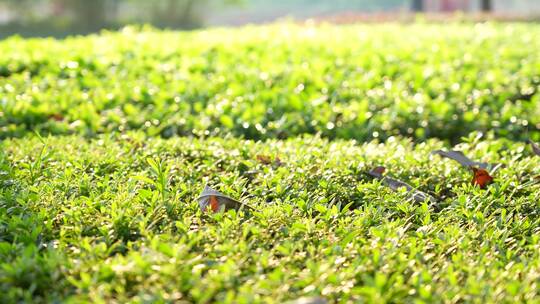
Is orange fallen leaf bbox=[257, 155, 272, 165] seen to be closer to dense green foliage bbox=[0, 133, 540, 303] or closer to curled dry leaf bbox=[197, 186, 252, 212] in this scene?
dense green foliage bbox=[0, 133, 540, 303]

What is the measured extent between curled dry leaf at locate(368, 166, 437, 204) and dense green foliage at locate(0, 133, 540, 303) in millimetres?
49

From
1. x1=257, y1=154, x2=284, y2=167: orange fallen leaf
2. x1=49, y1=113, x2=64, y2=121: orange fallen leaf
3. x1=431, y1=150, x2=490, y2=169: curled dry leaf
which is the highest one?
x1=49, y1=113, x2=64, y2=121: orange fallen leaf

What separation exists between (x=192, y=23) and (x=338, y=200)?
17176 millimetres

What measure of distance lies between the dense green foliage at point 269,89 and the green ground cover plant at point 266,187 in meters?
0.02

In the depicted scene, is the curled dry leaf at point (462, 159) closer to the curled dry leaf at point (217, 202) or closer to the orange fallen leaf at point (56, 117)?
the curled dry leaf at point (217, 202)

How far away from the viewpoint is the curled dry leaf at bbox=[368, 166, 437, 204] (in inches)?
101

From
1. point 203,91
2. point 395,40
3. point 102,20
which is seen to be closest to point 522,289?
point 203,91

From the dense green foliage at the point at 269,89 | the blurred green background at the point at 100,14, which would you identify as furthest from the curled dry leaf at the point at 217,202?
the blurred green background at the point at 100,14

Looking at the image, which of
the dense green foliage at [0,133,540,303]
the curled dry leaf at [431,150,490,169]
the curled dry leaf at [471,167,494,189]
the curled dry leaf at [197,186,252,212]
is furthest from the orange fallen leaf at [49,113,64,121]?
the curled dry leaf at [471,167,494,189]

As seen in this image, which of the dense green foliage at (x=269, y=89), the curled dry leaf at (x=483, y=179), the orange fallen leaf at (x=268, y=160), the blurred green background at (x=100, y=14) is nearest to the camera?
the curled dry leaf at (x=483, y=179)

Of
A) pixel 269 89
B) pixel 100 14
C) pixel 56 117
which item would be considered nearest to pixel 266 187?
pixel 56 117

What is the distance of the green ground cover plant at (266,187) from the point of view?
72.4 inches

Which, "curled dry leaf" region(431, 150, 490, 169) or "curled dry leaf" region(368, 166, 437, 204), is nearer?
"curled dry leaf" region(368, 166, 437, 204)

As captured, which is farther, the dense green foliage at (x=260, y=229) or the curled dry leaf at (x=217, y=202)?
the curled dry leaf at (x=217, y=202)
